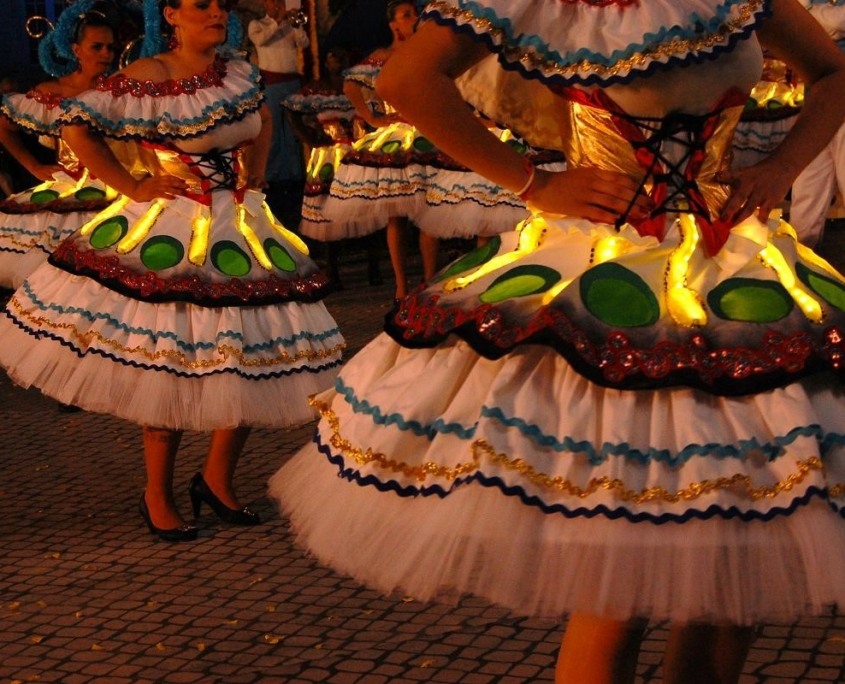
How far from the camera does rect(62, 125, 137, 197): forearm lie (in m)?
5.77

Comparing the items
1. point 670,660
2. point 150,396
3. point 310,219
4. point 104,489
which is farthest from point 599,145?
point 310,219

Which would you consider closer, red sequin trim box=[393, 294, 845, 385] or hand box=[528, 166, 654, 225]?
red sequin trim box=[393, 294, 845, 385]

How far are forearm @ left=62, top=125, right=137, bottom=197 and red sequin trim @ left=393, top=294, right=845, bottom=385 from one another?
11.0 ft

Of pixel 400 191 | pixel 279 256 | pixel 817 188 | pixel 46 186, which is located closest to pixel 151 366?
pixel 279 256

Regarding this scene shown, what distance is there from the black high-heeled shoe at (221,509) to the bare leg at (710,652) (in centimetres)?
301

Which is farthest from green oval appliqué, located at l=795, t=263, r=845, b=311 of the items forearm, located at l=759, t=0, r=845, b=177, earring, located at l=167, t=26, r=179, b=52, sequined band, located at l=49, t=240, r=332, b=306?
earring, located at l=167, t=26, r=179, b=52

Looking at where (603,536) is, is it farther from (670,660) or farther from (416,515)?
(670,660)

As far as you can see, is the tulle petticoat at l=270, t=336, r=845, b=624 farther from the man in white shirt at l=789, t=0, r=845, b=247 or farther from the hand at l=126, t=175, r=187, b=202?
the man in white shirt at l=789, t=0, r=845, b=247

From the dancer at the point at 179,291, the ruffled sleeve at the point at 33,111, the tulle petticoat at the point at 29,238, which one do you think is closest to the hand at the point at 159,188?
→ the dancer at the point at 179,291

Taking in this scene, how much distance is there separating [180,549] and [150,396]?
0.58m

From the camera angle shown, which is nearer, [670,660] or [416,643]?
[670,660]

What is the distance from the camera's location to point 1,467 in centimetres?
690

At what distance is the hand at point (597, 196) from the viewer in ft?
9.34

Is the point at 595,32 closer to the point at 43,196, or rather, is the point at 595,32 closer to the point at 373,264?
the point at 43,196
